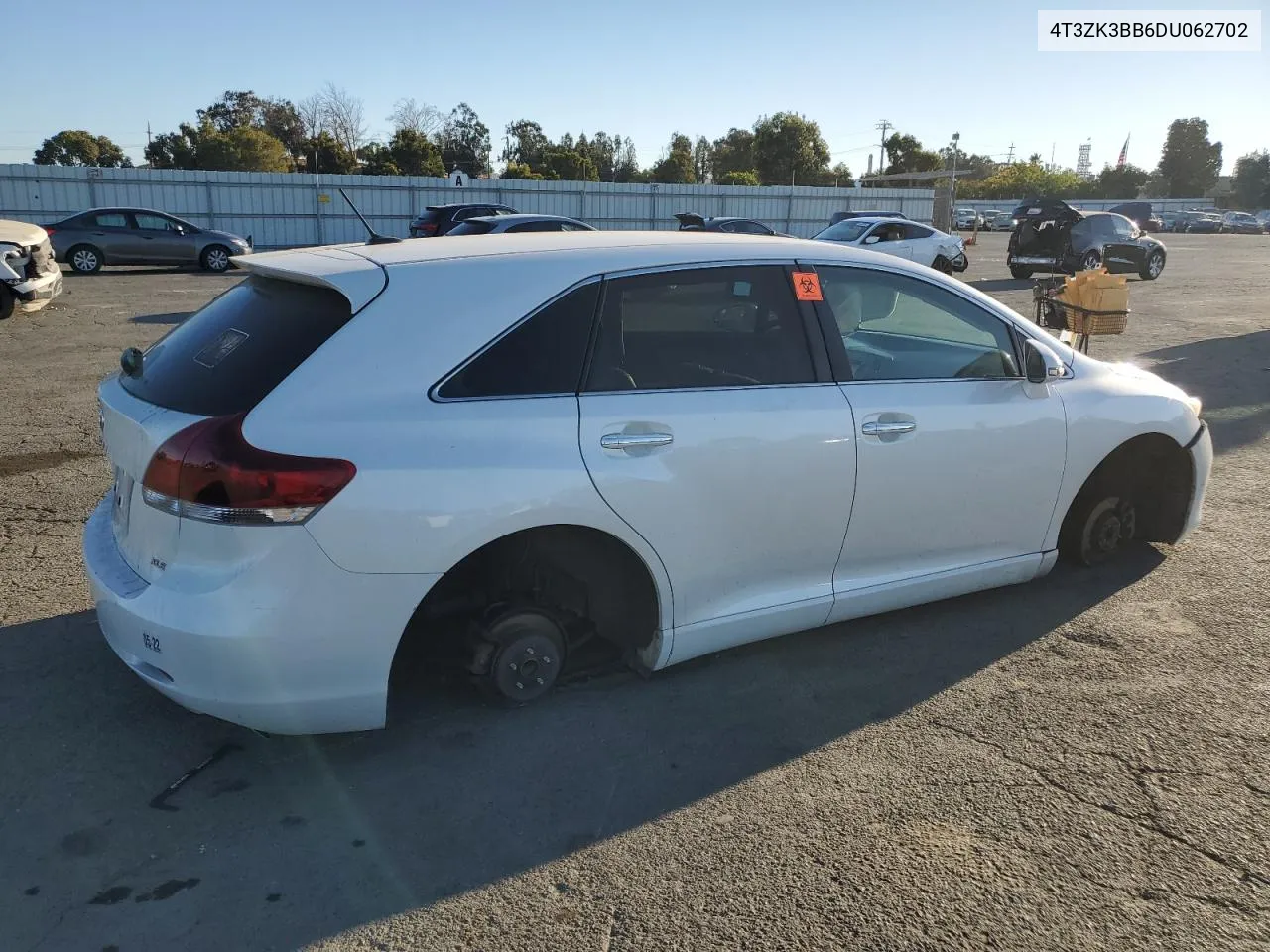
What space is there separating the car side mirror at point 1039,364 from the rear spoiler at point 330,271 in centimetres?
266

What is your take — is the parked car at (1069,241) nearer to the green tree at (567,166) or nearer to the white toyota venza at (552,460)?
the white toyota venza at (552,460)

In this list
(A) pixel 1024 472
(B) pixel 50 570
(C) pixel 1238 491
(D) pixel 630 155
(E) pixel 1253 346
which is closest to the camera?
(A) pixel 1024 472

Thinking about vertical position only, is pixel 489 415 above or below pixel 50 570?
above

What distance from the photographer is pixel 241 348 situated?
10.6 ft

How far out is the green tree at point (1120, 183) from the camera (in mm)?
93562

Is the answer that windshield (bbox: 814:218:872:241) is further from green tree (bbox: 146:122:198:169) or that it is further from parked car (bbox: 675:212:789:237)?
green tree (bbox: 146:122:198:169)

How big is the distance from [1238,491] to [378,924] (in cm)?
596

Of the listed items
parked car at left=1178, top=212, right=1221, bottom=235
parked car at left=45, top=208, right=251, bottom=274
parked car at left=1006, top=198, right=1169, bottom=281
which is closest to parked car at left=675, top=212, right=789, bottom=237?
parked car at left=1006, top=198, right=1169, bottom=281

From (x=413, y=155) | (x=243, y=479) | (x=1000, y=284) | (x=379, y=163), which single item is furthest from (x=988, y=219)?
(x=243, y=479)

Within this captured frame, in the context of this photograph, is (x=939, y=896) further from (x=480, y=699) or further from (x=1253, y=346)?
(x=1253, y=346)

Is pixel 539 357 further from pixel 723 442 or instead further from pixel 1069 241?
pixel 1069 241

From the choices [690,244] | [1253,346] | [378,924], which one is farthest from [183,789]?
[1253,346]

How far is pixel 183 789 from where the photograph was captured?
3154 millimetres

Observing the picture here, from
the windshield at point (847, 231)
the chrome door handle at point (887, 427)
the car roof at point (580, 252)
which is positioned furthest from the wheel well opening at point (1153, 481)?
the windshield at point (847, 231)
